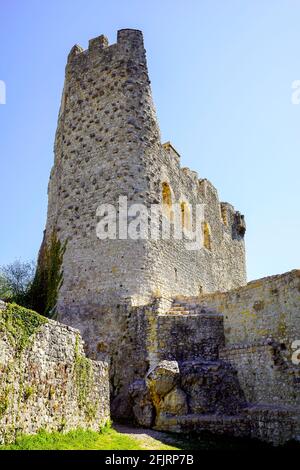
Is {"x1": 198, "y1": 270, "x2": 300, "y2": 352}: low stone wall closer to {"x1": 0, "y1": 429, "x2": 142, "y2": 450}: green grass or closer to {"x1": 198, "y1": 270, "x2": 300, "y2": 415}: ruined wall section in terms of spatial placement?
{"x1": 198, "y1": 270, "x2": 300, "y2": 415}: ruined wall section

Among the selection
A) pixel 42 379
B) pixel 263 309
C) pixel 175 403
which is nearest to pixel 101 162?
pixel 263 309

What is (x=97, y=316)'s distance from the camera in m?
15.5

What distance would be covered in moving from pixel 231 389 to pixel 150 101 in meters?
11.2

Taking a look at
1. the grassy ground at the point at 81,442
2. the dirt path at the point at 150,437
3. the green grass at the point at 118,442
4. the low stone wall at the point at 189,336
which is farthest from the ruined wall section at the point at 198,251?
the grassy ground at the point at 81,442

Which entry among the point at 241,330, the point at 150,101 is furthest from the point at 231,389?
the point at 150,101

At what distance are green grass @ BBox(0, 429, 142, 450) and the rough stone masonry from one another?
87.4 inches

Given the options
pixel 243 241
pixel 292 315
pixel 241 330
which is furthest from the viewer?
pixel 243 241

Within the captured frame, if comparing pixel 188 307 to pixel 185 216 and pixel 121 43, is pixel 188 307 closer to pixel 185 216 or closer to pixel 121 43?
pixel 185 216

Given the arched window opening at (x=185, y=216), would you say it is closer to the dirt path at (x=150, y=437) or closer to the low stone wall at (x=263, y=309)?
the low stone wall at (x=263, y=309)

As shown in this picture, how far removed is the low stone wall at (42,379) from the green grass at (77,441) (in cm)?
15

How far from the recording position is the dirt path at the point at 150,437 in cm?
1027

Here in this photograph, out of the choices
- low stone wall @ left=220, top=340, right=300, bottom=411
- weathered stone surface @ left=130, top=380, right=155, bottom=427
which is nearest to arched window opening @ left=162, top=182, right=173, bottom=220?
low stone wall @ left=220, top=340, right=300, bottom=411
